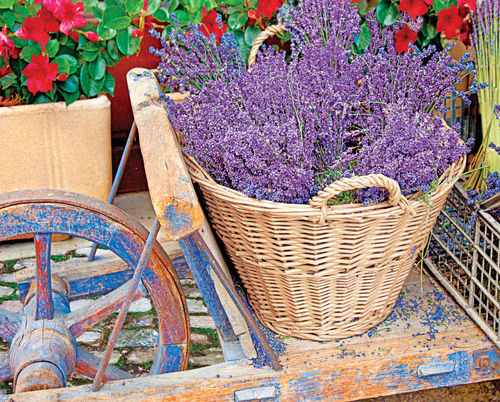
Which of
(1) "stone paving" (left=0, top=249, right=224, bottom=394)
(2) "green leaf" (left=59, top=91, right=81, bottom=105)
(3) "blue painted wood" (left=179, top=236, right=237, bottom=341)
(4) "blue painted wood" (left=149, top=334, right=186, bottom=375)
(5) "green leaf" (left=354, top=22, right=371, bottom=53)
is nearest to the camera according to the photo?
(3) "blue painted wood" (left=179, top=236, right=237, bottom=341)

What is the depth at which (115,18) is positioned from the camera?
231cm

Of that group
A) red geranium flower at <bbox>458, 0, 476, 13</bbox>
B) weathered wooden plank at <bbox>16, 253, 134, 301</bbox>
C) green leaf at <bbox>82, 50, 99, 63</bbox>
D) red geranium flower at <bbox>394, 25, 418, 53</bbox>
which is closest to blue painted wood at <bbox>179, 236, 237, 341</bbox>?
weathered wooden plank at <bbox>16, 253, 134, 301</bbox>

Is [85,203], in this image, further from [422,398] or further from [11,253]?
[11,253]

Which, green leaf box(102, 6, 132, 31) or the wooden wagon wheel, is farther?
green leaf box(102, 6, 132, 31)

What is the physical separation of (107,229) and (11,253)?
1.48 meters

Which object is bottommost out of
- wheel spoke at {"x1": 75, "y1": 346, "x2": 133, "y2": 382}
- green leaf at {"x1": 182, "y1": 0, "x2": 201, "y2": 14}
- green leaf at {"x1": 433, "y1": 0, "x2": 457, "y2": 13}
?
wheel spoke at {"x1": 75, "y1": 346, "x2": 133, "y2": 382}

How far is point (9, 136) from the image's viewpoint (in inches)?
96.4

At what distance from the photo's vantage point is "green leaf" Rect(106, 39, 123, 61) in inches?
96.3

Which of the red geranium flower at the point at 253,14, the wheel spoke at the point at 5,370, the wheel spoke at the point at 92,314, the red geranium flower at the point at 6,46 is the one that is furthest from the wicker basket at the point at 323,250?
the red geranium flower at the point at 6,46

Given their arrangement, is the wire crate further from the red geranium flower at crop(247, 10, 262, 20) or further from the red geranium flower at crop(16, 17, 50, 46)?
the red geranium flower at crop(16, 17, 50, 46)

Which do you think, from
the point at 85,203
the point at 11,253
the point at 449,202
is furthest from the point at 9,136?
the point at 449,202

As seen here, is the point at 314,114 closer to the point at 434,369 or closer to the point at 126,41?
the point at 434,369

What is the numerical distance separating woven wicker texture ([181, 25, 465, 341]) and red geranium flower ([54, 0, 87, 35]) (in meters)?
1.15

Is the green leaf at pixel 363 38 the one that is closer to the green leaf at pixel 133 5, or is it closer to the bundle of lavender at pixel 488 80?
the bundle of lavender at pixel 488 80
